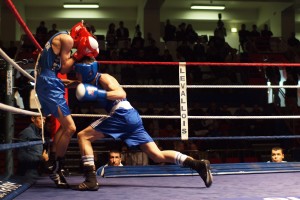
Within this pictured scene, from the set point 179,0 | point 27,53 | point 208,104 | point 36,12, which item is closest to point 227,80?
point 208,104

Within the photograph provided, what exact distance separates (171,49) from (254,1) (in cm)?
328

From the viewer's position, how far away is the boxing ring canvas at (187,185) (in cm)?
209

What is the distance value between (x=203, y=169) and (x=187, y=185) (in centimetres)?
20

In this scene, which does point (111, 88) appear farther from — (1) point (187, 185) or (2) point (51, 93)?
(1) point (187, 185)

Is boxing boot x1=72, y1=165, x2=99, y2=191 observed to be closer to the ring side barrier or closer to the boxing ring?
the boxing ring

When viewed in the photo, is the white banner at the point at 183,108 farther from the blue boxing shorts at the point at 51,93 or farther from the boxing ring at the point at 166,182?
the blue boxing shorts at the point at 51,93

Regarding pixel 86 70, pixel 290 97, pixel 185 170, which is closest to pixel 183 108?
pixel 185 170

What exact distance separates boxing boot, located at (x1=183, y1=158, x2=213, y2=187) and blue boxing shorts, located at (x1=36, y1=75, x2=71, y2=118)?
0.76 meters

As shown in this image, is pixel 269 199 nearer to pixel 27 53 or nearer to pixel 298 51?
pixel 27 53

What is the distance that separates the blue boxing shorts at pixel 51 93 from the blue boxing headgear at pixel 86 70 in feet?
0.44

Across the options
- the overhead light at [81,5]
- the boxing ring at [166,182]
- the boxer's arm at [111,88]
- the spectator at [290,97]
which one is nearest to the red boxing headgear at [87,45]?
the boxer's arm at [111,88]

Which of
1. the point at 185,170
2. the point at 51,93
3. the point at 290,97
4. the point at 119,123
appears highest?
the point at 51,93

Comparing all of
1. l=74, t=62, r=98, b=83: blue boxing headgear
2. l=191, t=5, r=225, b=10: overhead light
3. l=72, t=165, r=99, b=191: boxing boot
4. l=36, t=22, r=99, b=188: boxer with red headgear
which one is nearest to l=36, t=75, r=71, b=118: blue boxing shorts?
l=36, t=22, r=99, b=188: boxer with red headgear

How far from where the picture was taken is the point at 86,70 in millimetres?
2365
